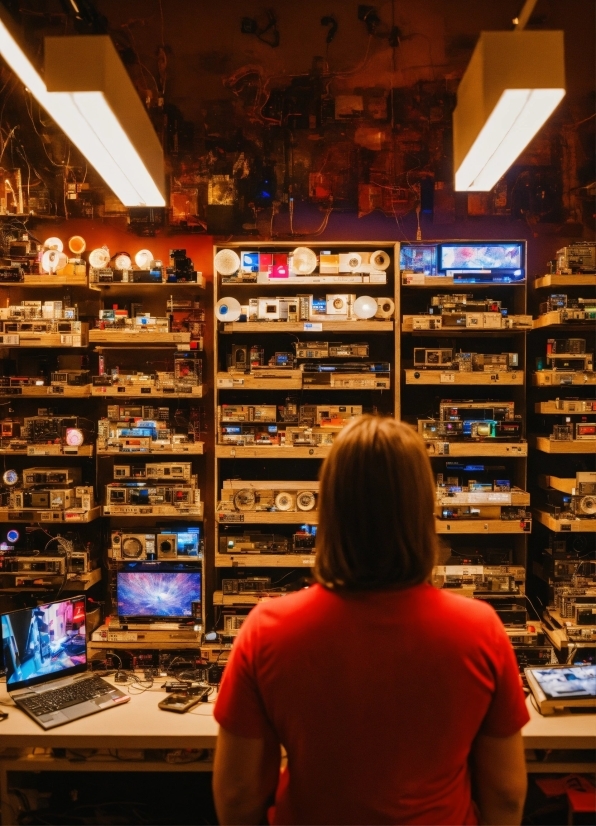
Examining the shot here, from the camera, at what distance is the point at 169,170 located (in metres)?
3.71

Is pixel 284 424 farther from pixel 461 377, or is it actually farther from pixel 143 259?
pixel 143 259

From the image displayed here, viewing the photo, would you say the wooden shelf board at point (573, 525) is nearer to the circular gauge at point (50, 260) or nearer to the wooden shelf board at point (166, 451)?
the wooden shelf board at point (166, 451)

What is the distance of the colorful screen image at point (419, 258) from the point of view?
340 centimetres

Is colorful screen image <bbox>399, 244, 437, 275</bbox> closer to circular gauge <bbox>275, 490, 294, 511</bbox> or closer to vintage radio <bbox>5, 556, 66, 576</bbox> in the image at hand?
circular gauge <bbox>275, 490, 294, 511</bbox>

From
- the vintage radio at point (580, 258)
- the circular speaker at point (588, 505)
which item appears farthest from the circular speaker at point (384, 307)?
the circular speaker at point (588, 505)

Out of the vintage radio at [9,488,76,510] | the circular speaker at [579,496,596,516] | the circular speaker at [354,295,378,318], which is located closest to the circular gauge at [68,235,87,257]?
the vintage radio at [9,488,76,510]

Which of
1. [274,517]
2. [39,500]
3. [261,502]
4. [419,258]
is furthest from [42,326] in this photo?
[419,258]

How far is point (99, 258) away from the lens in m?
3.45

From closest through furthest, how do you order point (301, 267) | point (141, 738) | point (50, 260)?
point (141, 738)
point (301, 267)
point (50, 260)

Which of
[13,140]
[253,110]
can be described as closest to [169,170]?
[253,110]

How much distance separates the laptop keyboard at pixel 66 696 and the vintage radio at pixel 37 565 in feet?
2.36

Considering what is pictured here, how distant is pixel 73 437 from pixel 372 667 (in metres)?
2.74

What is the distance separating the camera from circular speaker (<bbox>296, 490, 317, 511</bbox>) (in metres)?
3.26

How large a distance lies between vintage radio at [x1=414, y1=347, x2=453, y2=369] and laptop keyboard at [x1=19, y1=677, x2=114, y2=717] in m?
2.29
